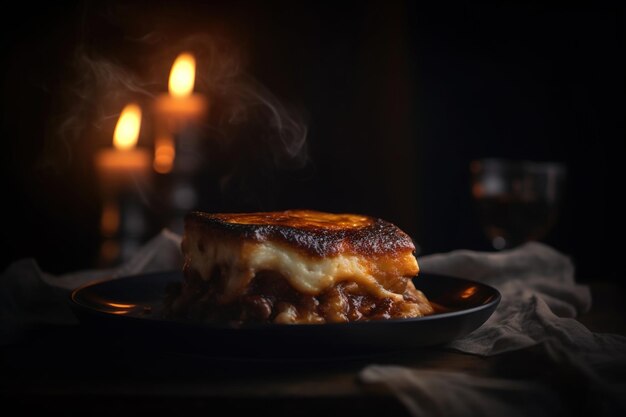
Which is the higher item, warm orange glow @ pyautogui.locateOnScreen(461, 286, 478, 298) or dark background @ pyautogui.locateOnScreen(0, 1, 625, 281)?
dark background @ pyautogui.locateOnScreen(0, 1, 625, 281)

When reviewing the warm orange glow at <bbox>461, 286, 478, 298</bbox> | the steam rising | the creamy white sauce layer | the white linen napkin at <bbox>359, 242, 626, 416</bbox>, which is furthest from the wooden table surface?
the steam rising

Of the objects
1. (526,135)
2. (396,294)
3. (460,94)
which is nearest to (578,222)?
(526,135)

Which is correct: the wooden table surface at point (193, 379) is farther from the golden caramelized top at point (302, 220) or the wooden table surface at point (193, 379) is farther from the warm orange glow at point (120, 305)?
the golden caramelized top at point (302, 220)

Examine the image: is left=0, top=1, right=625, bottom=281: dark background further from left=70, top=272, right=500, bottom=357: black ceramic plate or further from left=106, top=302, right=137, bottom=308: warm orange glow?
left=70, top=272, right=500, bottom=357: black ceramic plate

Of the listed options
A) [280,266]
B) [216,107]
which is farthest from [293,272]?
[216,107]

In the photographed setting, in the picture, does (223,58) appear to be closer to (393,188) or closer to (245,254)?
(393,188)
